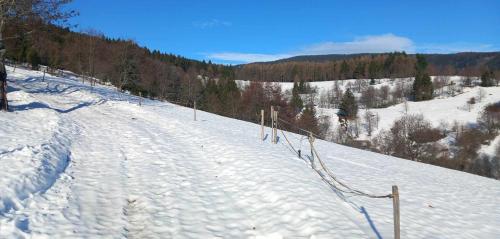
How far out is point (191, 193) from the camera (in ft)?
35.8

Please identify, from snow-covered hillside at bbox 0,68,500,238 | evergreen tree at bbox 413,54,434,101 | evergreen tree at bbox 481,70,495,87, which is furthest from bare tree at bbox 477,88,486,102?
snow-covered hillside at bbox 0,68,500,238

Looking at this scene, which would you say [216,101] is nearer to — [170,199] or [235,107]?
[235,107]

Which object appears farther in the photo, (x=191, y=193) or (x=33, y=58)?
(x=33, y=58)

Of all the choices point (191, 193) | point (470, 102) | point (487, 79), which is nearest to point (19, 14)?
point (191, 193)

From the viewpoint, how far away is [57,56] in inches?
2997

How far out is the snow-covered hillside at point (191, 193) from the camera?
8.43m

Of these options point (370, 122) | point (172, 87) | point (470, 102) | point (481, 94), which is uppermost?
point (481, 94)

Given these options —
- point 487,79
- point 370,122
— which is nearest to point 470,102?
point 487,79

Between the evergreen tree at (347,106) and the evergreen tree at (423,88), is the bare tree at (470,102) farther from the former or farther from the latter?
the evergreen tree at (347,106)

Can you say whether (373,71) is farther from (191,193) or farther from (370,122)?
(191,193)

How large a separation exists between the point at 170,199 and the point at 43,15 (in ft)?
60.2

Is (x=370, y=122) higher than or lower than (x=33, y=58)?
lower

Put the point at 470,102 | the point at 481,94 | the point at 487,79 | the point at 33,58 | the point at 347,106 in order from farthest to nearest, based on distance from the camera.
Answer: the point at 487,79 < the point at 481,94 < the point at 470,102 < the point at 347,106 < the point at 33,58

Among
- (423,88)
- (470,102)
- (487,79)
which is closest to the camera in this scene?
(470,102)
